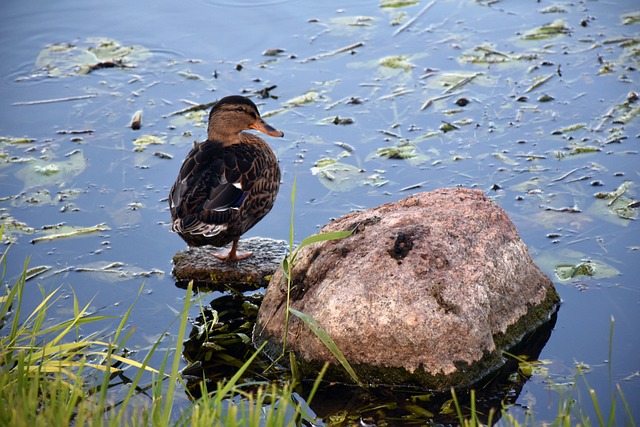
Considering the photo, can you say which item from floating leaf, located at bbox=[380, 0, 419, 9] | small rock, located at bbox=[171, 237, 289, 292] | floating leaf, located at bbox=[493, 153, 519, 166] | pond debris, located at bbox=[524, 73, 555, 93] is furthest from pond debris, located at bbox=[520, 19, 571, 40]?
small rock, located at bbox=[171, 237, 289, 292]

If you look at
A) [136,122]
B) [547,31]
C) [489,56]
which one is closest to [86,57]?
[136,122]

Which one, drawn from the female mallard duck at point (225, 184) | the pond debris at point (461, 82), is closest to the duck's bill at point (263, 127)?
the female mallard duck at point (225, 184)

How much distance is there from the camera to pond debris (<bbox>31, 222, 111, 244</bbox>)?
5643mm

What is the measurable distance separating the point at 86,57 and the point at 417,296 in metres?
5.19

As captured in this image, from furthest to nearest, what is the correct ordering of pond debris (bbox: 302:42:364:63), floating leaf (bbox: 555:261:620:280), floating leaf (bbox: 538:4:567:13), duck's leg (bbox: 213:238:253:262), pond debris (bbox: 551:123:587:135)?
1. floating leaf (bbox: 538:4:567:13)
2. pond debris (bbox: 302:42:364:63)
3. pond debris (bbox: 551:123:587:135)
4. duck's leg (bbox: 213:238:253:262)
5. floating leaf (bbox: 555:261:620:280)

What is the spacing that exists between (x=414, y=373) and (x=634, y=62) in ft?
15.1

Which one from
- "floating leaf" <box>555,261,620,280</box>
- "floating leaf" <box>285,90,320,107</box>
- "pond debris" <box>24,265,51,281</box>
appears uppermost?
"floating leaf" <box>285,90,320,107</box>

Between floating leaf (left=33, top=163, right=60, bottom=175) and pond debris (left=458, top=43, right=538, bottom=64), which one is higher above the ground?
pond debris (left=458, top=43, right=538, bottom=64)

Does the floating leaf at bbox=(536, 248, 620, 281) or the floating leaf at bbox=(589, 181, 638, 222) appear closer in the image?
the floating leaf at bbox=(536, 248, 620, 281)

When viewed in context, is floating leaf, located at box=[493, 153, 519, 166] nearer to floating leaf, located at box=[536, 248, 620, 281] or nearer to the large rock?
floating leaf, located at box=[536, 248, 620, 281]

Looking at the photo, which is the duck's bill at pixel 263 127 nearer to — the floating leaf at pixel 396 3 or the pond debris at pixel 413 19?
the pond debris at pixel 413 19

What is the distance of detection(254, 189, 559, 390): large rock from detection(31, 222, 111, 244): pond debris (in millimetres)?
1712

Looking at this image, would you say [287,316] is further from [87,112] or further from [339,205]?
[87,112]

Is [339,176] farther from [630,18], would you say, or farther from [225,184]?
[630,18]
